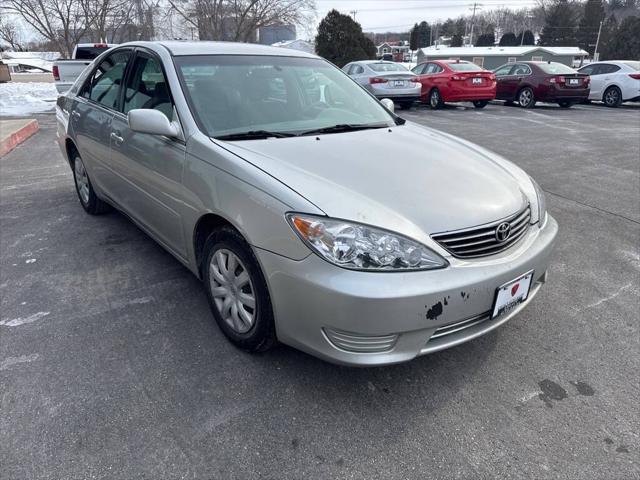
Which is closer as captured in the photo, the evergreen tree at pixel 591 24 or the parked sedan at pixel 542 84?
the parked sedan at pixel 542 84

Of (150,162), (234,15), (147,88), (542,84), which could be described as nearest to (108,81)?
(147,88)

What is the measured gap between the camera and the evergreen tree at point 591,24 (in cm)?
6150

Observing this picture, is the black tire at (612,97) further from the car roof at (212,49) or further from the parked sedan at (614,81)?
the car roof at (212,49)

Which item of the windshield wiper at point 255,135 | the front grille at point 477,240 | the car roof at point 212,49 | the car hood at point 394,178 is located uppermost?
the car roof at point 212,49

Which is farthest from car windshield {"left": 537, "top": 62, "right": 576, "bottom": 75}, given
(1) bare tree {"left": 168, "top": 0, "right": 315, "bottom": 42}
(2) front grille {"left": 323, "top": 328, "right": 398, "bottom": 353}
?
(1) bare tree {"left": 168, "top": 0, "right": 315, "bottom": 42}

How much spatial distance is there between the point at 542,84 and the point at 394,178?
14340 millimetres

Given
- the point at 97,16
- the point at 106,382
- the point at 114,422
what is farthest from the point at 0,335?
the point at 97,16

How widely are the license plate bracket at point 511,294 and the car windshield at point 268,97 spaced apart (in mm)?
1487

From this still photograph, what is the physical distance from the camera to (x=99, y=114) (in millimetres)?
3873

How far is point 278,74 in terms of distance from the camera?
10.8 ft

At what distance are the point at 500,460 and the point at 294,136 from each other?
1960 mm

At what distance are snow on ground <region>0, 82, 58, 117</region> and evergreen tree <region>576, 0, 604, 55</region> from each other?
6509 centimetres

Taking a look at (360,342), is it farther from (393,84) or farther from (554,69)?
(554,69)

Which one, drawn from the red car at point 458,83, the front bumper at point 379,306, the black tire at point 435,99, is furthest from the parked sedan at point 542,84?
the front bumper at point 379,306
